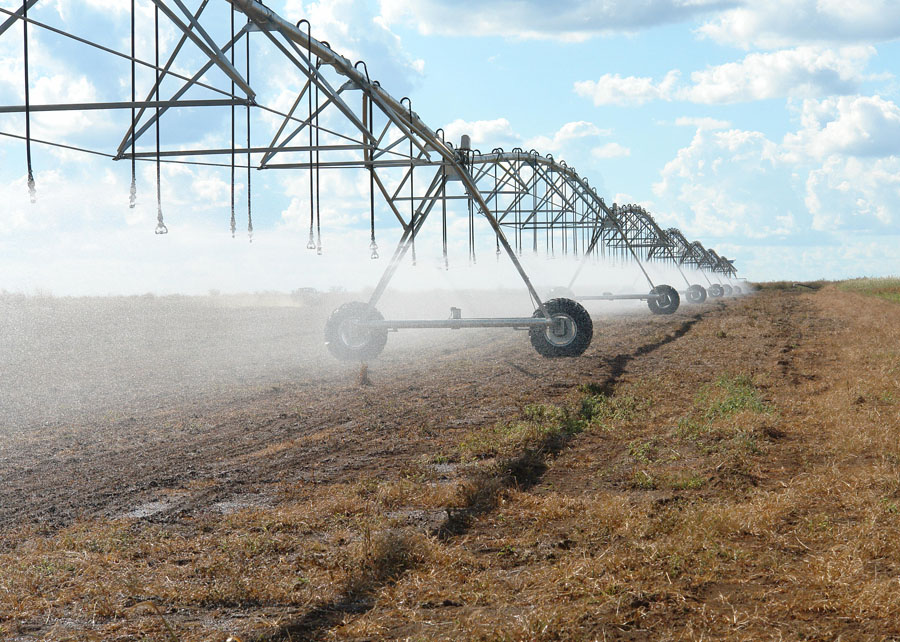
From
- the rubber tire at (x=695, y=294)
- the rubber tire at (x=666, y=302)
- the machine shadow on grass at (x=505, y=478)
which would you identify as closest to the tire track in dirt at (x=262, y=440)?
the machine shadow on grass at (x=505, y=478)

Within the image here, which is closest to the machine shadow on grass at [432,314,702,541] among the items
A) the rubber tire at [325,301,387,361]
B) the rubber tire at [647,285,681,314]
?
the rubber tire at [325,301,387,361]

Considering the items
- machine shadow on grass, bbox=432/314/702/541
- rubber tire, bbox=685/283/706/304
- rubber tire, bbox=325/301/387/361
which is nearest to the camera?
machine shadow on grass, bbox=432/314/702/541

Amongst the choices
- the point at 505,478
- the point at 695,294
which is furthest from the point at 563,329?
the point at 695,294

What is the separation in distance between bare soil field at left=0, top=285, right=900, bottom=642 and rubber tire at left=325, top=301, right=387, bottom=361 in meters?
1.21

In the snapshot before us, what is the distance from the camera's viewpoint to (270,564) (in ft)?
18.2

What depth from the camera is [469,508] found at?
6805 mm

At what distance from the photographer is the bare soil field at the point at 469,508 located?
4.65 meters

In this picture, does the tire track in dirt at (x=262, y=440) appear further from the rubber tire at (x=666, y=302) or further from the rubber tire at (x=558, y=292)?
the rubber tire at (x=666, y=302)

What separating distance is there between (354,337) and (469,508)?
10.5 metres

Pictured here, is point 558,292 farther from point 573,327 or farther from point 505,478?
point 505,478

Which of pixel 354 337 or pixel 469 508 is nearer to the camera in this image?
pixel 469 508

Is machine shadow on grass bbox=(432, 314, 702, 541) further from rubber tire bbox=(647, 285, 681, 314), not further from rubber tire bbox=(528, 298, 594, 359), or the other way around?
rubber tire bbox=(647, 285, 681, 314)

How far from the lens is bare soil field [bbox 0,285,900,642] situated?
4648 mm

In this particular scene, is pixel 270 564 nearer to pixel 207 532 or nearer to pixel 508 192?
pixel 207 532
